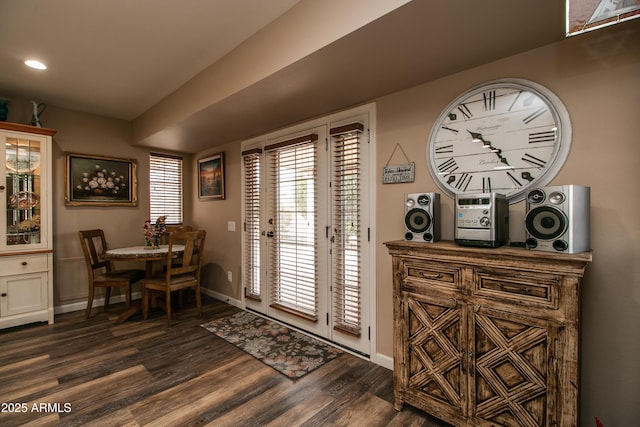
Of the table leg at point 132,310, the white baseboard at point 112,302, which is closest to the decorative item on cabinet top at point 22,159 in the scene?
the table leg at point 132,310

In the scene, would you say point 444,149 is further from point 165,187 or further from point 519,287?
point 165,187

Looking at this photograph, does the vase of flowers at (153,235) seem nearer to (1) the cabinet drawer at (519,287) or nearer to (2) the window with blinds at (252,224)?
(2) the window with blinds at (252,224)

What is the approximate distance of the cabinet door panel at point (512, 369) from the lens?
1.40 m

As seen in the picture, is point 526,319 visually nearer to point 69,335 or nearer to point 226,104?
point 226,104

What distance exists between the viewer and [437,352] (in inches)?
68.8

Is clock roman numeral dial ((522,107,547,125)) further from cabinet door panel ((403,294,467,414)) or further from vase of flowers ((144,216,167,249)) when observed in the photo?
vase of flowers ((144,216,167,249))

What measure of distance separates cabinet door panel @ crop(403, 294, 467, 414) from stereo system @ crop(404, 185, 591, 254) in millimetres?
417

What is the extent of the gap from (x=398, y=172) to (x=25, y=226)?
408 cm

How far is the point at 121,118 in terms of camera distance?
4.14 meters

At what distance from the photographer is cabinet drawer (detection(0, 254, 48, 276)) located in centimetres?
309

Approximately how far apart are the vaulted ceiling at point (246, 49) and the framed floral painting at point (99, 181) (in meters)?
0.86

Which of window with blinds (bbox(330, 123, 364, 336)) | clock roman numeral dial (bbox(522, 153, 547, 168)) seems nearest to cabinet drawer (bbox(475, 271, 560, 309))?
clock roman numeral dial (bbox(522, 153, 547, 168))

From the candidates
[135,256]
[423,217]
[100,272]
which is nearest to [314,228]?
[423,217]

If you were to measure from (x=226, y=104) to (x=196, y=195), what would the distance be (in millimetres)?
2557
